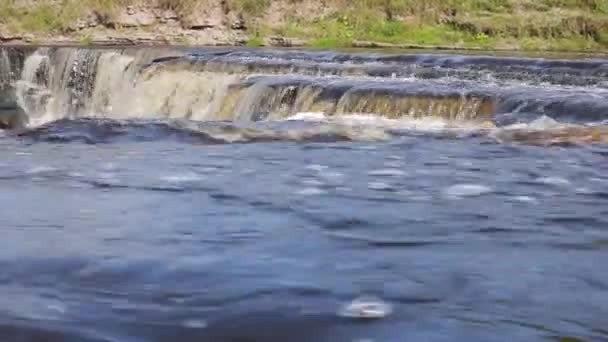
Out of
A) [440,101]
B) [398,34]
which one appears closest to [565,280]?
[440,101]

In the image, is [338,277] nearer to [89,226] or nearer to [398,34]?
[89,226]

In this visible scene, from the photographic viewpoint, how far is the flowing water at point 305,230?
3080 millimetres

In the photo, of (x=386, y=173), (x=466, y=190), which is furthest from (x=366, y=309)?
(x=386, y=173)

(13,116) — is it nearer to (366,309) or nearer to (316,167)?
(316,167)

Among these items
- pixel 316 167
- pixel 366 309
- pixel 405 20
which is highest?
pixel 366 309

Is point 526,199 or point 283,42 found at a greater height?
point 526,199

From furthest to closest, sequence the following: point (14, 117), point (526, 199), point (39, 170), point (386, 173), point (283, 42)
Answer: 1. point (283, 42)
2. point (14, 117)
3. point (39, 170)
4. point (386, 173)
5. point (526, 199)

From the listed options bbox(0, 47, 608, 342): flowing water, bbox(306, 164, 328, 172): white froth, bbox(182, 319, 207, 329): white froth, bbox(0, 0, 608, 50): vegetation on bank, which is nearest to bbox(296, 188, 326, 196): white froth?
bbox(0, 47, 608, 342): flowing water

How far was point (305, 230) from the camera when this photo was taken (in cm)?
441

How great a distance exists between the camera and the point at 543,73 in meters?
14.2

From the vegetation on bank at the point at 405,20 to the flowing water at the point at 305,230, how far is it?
12249mm

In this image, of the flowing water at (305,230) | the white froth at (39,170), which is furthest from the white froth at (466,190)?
the white froth at (39,170)

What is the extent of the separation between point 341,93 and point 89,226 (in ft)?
26.2

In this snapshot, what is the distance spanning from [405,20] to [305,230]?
2041cm
